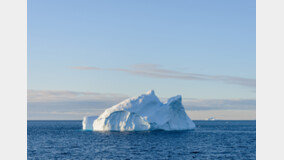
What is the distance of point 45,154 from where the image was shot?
33906 mm

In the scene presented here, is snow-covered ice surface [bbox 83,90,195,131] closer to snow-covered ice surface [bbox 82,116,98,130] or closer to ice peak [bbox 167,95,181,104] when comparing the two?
ice peak [bbox 167,95,181,104]

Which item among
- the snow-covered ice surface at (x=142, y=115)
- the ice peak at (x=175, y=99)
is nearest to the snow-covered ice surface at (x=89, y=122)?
the snow-covered ice surface at (x=142, y=115)

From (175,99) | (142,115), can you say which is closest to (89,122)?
(142,115)

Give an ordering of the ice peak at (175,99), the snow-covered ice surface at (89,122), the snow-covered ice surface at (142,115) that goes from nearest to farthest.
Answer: the snow-covered ice surface at (142,115) < the ice peak at (175,99) < the snow-covered ice surface at (89,122)

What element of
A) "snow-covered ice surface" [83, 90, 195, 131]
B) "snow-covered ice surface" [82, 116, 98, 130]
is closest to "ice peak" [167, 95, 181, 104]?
"snow-covered ice surface" [83, 90, 195, 131]

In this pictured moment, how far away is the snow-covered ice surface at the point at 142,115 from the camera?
2382 inches

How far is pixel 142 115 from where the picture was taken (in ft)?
198

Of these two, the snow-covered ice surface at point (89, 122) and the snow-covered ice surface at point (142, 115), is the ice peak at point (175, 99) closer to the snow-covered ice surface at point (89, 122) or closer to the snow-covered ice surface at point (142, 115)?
the snow-covered ice surface at point (142, 115)

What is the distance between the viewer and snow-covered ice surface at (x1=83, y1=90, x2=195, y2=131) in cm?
6050

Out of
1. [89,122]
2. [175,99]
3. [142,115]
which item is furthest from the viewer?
[89,122]

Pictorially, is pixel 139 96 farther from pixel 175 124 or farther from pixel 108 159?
pixel 108 159

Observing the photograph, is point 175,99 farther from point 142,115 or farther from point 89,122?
point 89,122
